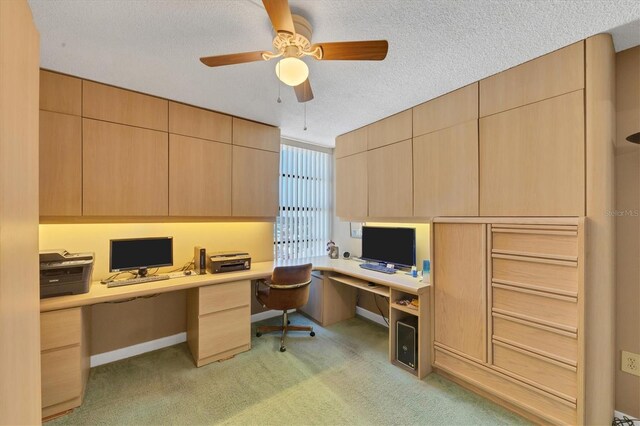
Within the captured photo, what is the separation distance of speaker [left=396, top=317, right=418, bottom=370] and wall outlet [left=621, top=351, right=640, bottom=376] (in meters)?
1.38

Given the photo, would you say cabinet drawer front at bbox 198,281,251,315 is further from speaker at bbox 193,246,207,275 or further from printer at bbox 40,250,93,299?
printer at bbox 40,250,93,299

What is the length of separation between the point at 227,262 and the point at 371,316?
6.81 ft

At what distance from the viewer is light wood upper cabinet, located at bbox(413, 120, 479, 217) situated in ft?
7.56

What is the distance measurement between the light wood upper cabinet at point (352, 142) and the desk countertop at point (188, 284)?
153cm

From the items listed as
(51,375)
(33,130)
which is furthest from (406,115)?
(51,375)

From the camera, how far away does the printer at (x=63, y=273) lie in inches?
80.0

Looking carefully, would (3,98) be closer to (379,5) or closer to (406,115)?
(379,5)

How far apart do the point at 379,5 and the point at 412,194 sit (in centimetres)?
176

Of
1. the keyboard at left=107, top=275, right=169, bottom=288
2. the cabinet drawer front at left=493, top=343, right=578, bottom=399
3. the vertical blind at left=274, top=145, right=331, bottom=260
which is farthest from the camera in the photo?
the vertical blind at left=274, top=145, right=331, bottom=260

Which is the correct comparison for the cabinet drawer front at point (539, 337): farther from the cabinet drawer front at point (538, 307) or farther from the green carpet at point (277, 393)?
the green carpet at point (277, 393)

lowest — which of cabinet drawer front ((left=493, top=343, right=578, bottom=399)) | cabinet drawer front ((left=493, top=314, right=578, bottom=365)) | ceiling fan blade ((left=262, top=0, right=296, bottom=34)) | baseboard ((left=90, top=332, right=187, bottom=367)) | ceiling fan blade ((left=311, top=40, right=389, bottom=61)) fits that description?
baseboard ((left=90, top=332, right=187, bottom=367))

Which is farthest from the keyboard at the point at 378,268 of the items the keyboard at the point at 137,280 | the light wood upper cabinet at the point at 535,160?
the keyboard at the point at 137,280

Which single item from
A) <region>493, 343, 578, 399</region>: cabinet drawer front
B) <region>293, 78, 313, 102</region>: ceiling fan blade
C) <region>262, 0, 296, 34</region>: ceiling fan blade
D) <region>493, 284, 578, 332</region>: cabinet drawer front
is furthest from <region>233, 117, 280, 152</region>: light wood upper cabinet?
<region>493, 343, 578, 399</region>: cabinet drawer front

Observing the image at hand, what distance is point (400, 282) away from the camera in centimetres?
262
